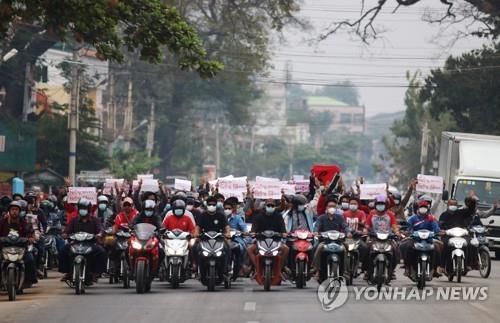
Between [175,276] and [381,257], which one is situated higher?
[381,257]

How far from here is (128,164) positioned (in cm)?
7144

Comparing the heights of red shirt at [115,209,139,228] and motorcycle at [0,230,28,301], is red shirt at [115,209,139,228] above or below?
above

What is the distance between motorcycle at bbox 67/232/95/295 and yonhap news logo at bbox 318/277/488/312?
387 centimetres

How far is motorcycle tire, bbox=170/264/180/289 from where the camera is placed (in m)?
23.5

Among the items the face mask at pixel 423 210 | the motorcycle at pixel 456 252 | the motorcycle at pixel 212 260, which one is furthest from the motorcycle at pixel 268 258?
the motorcycle at pixel 456 252

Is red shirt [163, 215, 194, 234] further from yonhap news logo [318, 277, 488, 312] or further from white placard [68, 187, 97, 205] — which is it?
white placard [68, 187, 97, 205]

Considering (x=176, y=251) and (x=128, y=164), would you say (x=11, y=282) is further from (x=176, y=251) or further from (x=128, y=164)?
(x=128, y=164)

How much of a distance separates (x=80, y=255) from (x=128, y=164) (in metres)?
48.8

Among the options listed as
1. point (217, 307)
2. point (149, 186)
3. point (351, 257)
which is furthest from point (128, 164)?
point (217, 307)

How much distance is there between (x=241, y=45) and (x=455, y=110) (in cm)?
1342

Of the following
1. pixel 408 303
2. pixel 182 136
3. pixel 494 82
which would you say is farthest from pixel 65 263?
pixel 182 136

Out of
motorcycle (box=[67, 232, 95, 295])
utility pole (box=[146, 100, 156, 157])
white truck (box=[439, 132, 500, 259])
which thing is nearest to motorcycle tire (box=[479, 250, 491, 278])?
motorcycle (box=[67, 232, 95, 295])

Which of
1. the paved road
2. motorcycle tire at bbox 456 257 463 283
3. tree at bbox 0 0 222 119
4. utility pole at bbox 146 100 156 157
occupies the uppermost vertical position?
tree at bbox 0 0 222 119

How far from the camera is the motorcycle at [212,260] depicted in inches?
913
